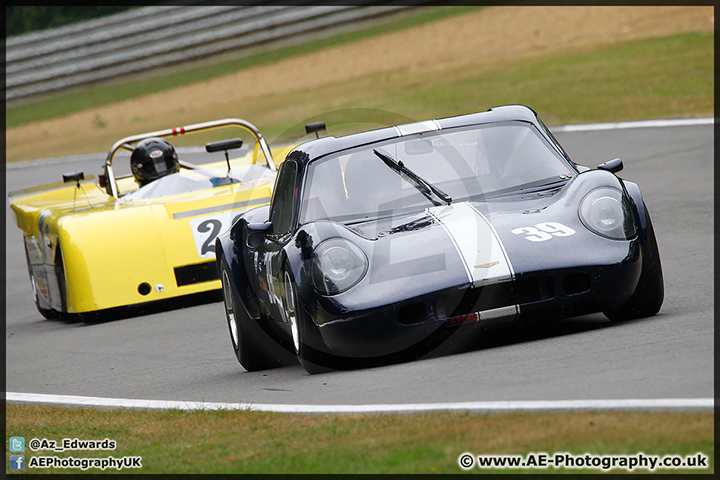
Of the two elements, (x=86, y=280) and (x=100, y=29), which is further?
(x=100, y=29)

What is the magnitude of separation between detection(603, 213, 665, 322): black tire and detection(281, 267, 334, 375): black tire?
147 centimetres

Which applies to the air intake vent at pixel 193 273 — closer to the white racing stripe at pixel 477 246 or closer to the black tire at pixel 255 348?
the black tire at pixel 255 348

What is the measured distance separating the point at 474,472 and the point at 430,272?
172cm

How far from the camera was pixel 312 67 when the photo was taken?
2602cm

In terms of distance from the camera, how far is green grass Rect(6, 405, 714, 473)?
347cm

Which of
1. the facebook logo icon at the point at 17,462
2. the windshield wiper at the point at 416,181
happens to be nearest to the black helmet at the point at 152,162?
the windshield wiper at the point at 416,181

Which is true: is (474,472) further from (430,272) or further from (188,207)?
(188,207)

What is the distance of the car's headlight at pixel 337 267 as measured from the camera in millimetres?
5047

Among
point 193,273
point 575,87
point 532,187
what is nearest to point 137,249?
point 193,273

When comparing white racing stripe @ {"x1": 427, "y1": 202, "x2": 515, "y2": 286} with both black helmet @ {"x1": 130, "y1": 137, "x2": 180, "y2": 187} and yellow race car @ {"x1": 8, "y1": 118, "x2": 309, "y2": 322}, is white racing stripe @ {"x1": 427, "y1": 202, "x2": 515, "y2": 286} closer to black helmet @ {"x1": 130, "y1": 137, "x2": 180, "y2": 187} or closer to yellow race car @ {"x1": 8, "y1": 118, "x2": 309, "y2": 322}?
yellow race car @ {"x1": 8, "y1": 118, "x2": 309, "y2": 322}

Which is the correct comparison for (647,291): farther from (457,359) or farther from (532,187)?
(457,359)

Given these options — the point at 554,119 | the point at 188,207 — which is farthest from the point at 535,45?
the point at 188,207

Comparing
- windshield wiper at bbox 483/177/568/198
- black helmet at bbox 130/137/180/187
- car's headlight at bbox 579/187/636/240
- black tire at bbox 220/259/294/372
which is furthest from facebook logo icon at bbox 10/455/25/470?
black helmet at bbox 130/137/180/187

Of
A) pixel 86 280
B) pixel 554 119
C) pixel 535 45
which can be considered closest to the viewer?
pixel 86 280
